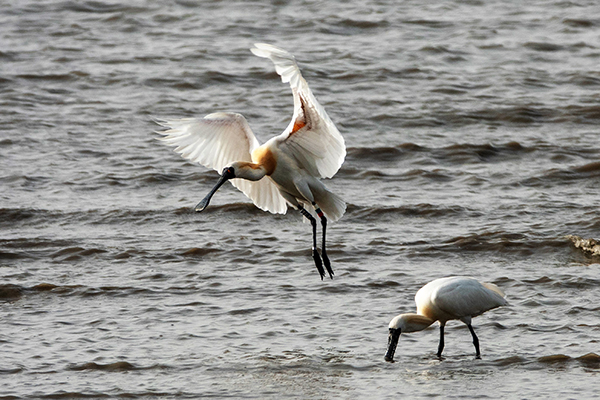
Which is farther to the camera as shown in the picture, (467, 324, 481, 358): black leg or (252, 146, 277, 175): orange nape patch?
(252, 146, 277, 175): orange nape patch

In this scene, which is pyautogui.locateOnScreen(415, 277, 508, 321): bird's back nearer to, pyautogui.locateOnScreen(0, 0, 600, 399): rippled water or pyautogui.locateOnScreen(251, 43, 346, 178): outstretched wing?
pyautogui.locateOnScreen(0, 0, 600, 399): rippled water

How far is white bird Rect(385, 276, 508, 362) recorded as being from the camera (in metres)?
7.56

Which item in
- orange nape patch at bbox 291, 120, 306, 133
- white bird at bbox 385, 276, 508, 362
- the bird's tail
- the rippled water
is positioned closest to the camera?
the rippled water

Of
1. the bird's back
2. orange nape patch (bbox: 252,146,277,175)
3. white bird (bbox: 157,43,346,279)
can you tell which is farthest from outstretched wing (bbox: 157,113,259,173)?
the bird's back

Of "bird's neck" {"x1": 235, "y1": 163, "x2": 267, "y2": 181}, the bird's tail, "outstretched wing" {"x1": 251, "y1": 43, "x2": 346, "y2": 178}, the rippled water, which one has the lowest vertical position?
the rippled water

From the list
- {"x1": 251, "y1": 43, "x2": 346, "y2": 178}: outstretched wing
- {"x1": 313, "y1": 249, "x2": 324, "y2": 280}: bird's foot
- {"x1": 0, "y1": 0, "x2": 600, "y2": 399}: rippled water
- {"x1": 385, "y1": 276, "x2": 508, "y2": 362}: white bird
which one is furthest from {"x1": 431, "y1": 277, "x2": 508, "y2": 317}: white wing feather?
{"x1": 251, "y1": 43, "x2": 346, "y2": 178}: outstretched wing

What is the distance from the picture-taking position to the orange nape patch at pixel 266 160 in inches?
337

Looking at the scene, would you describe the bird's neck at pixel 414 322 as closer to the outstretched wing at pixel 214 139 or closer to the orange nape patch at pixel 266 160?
the orange nape patch at pixel 266 160

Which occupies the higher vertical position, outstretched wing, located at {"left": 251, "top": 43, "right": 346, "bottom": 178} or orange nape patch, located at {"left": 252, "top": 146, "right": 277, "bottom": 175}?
outstretched wing, located at {"left": 251, "top": 43, "right": 346, "bottom": 178}

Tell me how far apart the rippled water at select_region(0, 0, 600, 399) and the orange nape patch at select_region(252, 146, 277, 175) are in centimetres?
110

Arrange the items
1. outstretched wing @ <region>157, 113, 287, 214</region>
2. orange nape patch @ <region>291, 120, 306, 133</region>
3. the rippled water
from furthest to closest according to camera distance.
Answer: outstretched wing @ <region>157, 113, 287, 214</region> < orange nape patch @ <region>291, 120, 306, 133</region> < the rippled water

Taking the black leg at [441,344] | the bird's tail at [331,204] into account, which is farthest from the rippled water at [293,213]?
the bird's tail at [331,204]

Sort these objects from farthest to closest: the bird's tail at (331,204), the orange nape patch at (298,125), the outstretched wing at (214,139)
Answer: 1. the bird's tail at (331,204)
2. the outstretched wing at (214,139)
3. the orange nape patch at (298,125)

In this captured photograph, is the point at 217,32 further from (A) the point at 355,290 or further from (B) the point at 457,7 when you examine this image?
(A) the point at 355,290
